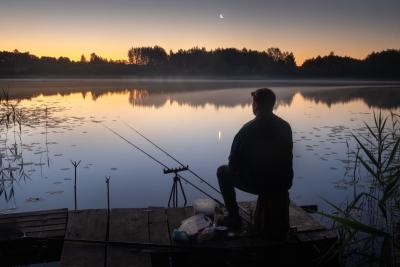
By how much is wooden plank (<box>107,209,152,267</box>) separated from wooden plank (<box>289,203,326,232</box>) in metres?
1.21

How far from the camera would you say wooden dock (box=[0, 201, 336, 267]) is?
2857 mm

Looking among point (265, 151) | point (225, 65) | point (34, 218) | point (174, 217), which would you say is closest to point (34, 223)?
point (34, 218)

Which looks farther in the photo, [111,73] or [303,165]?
[111,73]

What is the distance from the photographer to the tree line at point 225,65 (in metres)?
51.3

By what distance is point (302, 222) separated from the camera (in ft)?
11.2

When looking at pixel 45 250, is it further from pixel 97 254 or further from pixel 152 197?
pixel 152 197

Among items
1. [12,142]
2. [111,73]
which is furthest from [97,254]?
[111,73]

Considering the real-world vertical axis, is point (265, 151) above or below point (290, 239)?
above

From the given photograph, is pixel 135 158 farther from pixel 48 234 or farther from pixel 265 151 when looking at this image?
pixel 265 151

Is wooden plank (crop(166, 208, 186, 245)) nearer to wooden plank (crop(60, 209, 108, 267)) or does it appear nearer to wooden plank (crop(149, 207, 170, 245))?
wooden plank (crop(149, 207, 170, 245))

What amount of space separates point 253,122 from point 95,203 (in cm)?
241

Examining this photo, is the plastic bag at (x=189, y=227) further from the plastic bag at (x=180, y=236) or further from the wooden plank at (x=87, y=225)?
the wooden plank at (x=87, y=225)

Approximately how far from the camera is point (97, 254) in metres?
2.83

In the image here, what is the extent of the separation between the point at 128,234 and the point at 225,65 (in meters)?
53.9
